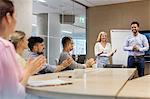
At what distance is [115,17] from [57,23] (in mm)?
1845

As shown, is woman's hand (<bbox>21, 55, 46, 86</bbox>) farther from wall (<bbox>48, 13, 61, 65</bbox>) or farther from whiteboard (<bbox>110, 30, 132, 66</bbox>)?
whiteboard (<bbox>110, 30, 132, 66</bbox>)

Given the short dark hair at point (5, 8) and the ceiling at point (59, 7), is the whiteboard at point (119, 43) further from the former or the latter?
the short dark hair at point (5, 8)

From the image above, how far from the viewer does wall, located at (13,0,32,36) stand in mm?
4855

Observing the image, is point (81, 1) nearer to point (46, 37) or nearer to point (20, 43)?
point (46, 37)

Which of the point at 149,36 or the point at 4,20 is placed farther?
the point at 149,36

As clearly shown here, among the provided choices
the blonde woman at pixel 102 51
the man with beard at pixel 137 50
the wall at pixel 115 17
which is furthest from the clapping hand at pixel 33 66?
the wall at pixel 115 17

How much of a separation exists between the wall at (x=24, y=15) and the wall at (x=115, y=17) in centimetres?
319

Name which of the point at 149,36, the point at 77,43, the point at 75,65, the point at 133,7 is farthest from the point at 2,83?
the point at 77,43

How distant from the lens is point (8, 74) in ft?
3.78

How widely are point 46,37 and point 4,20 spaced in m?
5.15

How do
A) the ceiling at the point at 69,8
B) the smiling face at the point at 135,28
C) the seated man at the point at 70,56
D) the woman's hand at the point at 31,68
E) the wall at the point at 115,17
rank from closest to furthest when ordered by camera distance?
1. the woman's hand at the point at 31,68
2. the seated man at the point at 70,56
3. the smiling face at the point at 135,28
4. the ceiling at the point at 69,8
5. the wall at the point at 115,17

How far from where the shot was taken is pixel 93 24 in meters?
8.06

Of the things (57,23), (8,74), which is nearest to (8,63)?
(8,74)

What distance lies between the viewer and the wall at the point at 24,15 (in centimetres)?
486
